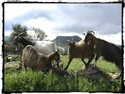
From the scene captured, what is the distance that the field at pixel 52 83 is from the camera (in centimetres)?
227

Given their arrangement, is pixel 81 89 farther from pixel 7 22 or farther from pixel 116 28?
pixel 7 22

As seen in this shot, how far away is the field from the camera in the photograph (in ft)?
7.46

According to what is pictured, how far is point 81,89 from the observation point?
2.27m

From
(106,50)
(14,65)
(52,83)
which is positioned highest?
(106,50)

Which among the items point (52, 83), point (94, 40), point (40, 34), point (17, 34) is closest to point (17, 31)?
point (17, 34)

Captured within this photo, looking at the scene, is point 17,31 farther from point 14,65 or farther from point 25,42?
point 14,65

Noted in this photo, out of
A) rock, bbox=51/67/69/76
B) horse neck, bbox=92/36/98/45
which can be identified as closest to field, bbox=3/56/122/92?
rock, bbox=51/67/69/76

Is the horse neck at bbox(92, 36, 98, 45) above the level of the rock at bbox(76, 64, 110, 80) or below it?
above

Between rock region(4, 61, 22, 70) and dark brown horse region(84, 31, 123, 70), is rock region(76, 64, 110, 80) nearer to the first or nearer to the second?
dark brown horse region(84, 31, 123, 70)

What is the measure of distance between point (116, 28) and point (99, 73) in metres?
0.37

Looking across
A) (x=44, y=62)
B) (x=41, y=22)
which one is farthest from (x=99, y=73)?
(x=41, y=22)

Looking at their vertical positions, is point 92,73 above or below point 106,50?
below

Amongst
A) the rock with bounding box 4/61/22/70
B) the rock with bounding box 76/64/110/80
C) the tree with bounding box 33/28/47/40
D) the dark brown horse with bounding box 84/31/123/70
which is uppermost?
the tree with bounding box 33/28/47/40

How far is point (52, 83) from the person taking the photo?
2281mm
